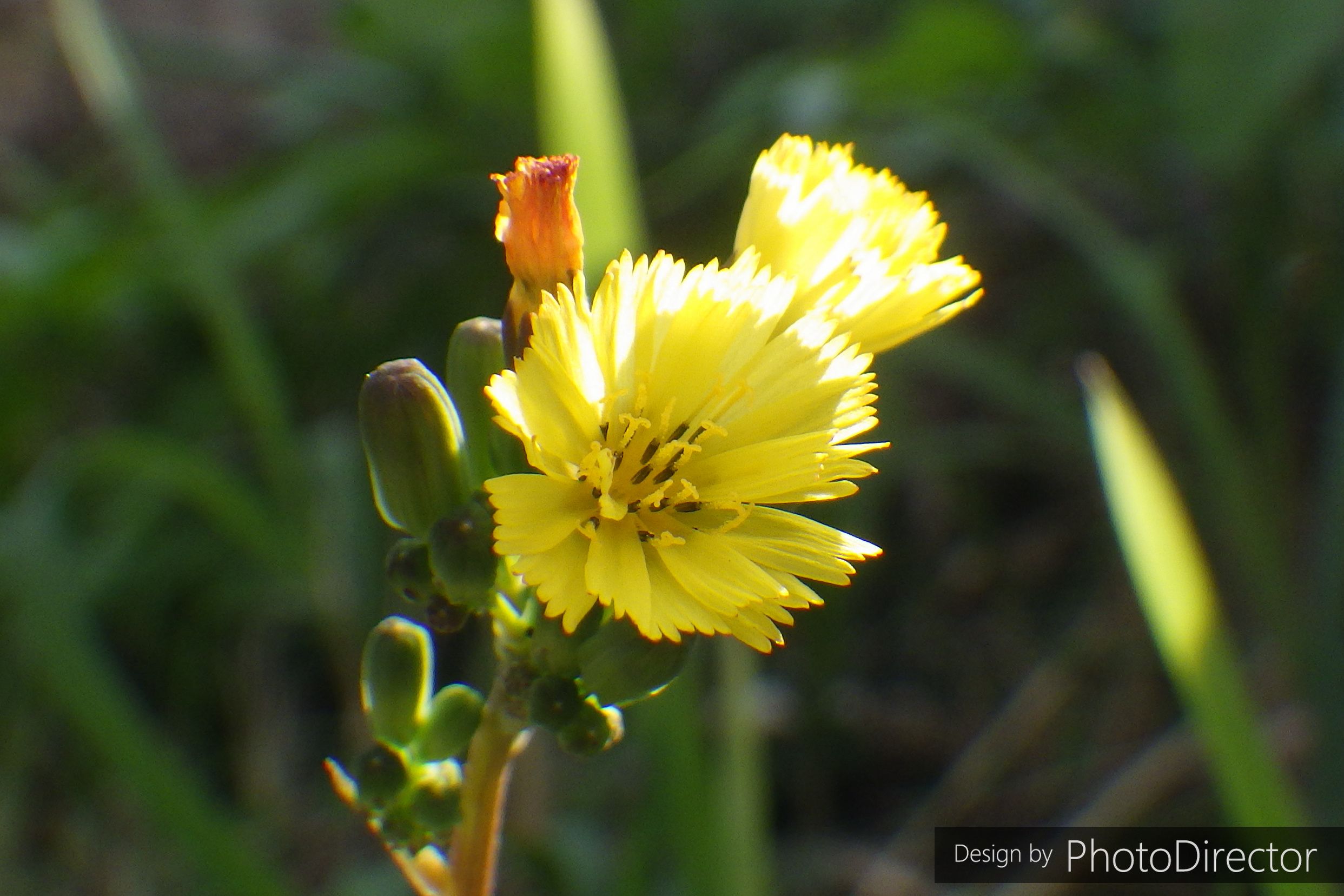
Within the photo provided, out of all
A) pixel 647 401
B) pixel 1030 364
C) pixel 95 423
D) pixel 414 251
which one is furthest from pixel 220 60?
pixel 647 401

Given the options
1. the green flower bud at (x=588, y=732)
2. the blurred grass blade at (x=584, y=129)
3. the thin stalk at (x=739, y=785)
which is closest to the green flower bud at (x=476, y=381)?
the green flower bud at (x=588, y=732)

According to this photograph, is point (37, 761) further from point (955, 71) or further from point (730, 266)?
point (955, 71)

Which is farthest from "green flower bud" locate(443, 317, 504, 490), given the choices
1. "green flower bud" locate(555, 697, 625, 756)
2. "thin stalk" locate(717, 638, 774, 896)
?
"thin stalk" locate(717, 638, 774, 896)

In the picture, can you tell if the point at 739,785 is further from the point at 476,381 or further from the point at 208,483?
the point at 208,483

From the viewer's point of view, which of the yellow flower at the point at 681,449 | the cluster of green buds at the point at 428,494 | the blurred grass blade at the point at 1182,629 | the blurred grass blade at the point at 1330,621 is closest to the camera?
the yellow flower at the point at 681,449

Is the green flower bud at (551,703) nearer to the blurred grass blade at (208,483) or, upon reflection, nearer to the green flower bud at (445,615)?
the green flower bud at (445,615)

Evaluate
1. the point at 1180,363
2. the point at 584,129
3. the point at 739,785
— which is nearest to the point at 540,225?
the point at 584,129

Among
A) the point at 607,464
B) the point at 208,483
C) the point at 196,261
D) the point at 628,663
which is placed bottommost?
the point at 628,663
